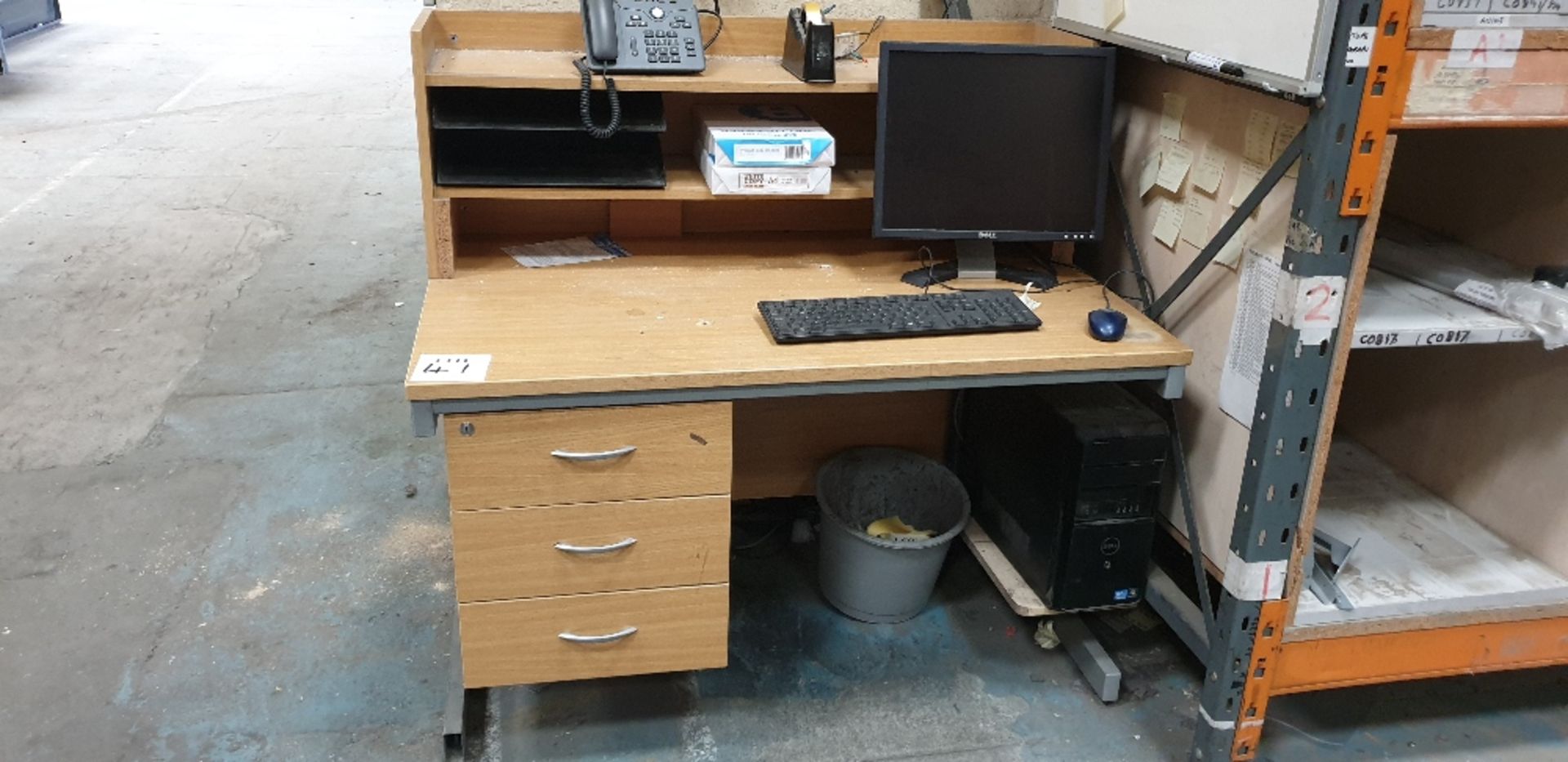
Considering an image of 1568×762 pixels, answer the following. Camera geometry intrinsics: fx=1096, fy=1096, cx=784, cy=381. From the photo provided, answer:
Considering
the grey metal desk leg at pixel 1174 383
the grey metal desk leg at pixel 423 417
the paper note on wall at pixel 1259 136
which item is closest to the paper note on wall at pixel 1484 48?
the paper note on wall at pixel 1259 136

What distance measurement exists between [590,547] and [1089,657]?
95 centimetres

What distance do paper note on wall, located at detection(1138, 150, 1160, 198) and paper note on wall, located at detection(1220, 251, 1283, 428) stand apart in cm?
31

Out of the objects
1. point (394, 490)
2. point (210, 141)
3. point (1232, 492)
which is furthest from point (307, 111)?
point (1232, 492)

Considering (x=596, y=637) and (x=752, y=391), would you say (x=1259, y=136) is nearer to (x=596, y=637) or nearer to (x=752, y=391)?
(x=752, y=391)

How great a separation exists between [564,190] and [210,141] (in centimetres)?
476

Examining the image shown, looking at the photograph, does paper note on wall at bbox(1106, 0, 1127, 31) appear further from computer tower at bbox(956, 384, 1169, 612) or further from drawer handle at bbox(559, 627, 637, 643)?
drawer handle at bbox(559, 627, 637, 643)

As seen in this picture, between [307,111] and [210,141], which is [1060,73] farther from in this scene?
[307,111]

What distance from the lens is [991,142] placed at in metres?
1.86

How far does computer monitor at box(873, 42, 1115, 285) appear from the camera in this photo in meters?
1.82

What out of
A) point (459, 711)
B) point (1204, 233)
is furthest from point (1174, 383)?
point (459, 711)

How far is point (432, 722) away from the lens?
186 cm

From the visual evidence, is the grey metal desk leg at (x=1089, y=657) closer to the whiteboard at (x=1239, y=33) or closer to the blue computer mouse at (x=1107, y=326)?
the blue computer mouse at (x=1107, y=326)

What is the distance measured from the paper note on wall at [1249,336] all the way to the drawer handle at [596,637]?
98cm

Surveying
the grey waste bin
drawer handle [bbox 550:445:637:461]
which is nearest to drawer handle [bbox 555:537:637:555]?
drawer handle [bbox 550:445:637:461]
